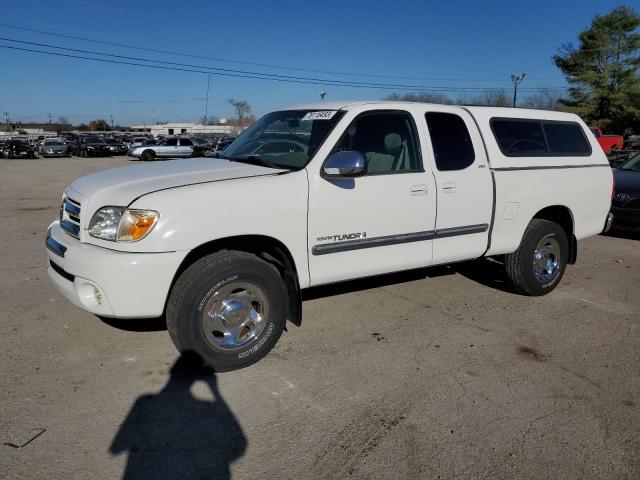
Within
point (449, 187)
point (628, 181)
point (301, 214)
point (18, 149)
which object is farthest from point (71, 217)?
point (18, 149)

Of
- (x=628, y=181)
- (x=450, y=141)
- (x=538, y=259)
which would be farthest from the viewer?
(x=628, y=181)

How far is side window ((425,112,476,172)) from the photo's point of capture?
449cm

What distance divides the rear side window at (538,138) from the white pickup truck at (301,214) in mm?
21

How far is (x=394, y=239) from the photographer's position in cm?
424

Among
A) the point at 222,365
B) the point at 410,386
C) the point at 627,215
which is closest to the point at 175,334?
the point at 222,365

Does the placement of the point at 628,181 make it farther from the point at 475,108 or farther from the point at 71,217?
the point at 71,217

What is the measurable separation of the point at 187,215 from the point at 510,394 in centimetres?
243

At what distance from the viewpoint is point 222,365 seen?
3623 mm

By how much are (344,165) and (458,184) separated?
131 cm

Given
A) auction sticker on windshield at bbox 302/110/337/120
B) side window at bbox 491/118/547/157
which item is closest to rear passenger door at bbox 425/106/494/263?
side window at bbox 491/118/547/157

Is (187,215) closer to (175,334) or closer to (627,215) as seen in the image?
(175,334)

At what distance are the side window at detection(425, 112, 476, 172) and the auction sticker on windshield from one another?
0.88 meters

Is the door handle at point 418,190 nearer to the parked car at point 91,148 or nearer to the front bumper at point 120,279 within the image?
the front bumper at point 120,279

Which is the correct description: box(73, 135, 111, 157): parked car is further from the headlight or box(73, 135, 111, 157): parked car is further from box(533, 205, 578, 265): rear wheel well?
the headlight
